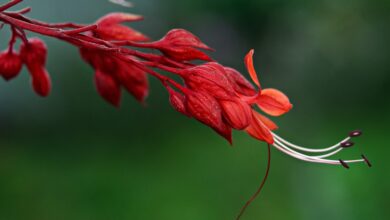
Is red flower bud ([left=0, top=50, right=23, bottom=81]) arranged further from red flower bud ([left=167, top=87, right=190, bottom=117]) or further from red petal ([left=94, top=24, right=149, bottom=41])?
red flower bud ([left=167, top=87, right=190, bottom=117])

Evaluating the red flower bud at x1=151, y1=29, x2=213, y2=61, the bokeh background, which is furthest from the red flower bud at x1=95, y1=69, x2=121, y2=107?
the bokeh background

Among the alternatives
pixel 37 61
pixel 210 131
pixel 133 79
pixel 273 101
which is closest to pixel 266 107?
pixel 273 101

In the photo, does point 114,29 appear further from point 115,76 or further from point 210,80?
point 210,80

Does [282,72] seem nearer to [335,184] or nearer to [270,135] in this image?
[335,184]

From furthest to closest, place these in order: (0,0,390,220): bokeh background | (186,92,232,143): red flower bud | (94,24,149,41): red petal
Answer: (0,0,390,220): bokeh background < (94,24,149,41): red petal < (186,92,232,143): red flower bud

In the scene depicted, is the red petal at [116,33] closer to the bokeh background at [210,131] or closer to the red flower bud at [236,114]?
the red flower bud at [236,114]

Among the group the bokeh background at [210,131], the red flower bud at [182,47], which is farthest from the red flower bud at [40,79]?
the bokeh background at [210,131]
